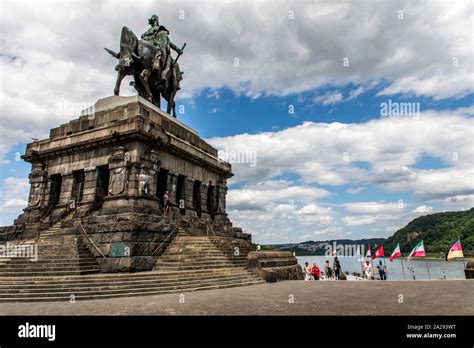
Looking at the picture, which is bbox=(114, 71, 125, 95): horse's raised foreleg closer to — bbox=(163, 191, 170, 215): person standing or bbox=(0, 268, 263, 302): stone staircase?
bbox=(163, 191, 170, 215): person standing

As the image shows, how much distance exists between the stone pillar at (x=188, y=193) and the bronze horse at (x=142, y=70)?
6.08 m

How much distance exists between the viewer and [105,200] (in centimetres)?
1864

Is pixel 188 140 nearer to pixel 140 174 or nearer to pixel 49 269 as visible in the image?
pixel 140 174

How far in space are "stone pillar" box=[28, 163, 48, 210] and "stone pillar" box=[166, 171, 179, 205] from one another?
8.15 m

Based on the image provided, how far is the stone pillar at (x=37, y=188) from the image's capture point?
2132cm

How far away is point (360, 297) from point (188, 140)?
659 inches

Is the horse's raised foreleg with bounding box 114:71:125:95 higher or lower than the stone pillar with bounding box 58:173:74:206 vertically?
higher

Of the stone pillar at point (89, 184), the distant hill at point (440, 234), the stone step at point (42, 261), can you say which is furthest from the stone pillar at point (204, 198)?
the distant hill at point (440, 234)

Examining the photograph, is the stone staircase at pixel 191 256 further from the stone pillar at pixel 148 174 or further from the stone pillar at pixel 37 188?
the stone pillar at pixel 37 188

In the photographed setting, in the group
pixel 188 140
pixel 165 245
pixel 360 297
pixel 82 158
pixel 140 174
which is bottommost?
pixel 360 297

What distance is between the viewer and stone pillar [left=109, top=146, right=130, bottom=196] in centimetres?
1819

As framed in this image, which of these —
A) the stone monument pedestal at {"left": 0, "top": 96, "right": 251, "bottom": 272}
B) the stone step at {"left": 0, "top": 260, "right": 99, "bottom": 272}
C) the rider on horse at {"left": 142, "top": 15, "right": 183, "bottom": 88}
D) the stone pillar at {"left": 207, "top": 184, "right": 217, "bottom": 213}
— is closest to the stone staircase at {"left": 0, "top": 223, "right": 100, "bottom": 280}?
the stone step at {"left": 0, "top": 260, "right": 99, "bottom": 272}

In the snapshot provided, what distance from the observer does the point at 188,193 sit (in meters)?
23.1
